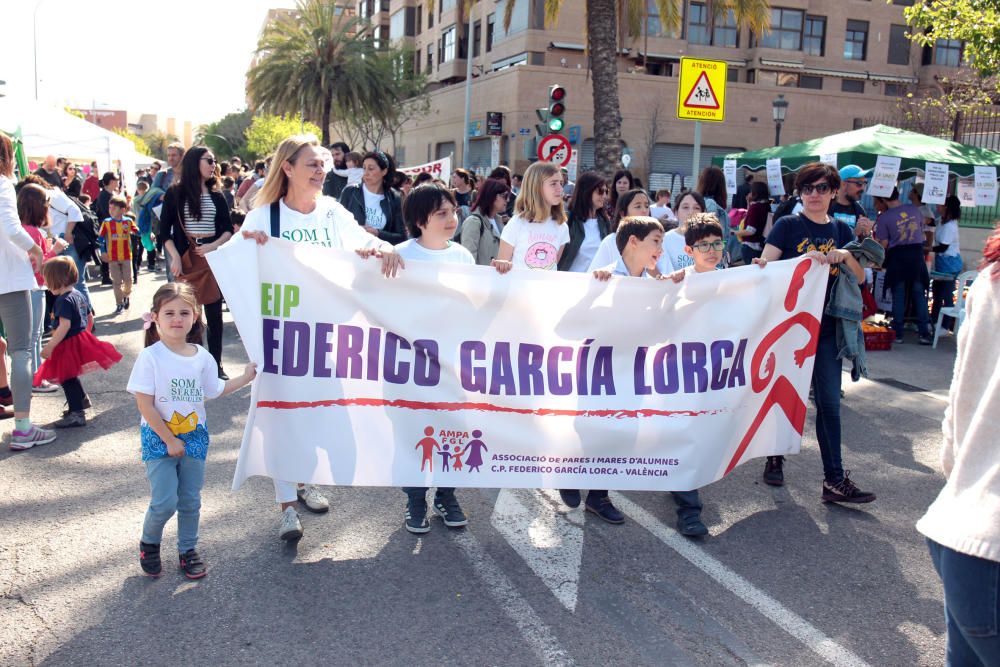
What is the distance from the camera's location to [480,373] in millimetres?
4391

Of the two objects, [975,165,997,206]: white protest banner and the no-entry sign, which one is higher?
the no-entry sign

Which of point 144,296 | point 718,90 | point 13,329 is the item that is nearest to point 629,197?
point 13,329

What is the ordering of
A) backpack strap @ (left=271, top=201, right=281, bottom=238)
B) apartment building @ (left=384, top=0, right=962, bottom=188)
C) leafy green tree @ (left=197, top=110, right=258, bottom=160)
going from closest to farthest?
backpack strap @ (left=271, top=201, right=281, bottom=238), apartment building @ (left=384, top=0, right=962, bottom=188), leafy green tree @ (left=197, top=110, right=258, bottom=160)

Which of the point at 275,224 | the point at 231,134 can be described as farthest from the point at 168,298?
the point at 231,134

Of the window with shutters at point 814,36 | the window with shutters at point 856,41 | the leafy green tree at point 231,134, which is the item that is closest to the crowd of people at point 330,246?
the window with shutters at point 814,36

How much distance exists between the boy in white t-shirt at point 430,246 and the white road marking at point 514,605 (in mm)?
151

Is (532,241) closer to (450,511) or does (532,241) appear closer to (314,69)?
(450,511)

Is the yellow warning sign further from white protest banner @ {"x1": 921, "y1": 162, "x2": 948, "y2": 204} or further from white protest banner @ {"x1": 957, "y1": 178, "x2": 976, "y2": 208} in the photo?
white protest banner @ {"x1": 957, "y1": 178, "x2": 976, "y2": 208}

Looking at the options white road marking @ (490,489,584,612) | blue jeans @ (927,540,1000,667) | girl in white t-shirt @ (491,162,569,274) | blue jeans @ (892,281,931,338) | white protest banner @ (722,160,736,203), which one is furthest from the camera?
white protest banner @ (722,160,736,203)

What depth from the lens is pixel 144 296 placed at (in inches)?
507

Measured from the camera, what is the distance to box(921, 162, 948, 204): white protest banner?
1156 centimetres

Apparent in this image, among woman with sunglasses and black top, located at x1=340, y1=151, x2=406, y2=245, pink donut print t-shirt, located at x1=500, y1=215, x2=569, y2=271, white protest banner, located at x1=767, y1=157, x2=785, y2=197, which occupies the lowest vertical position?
pink donut print t-shirt, located at x1=500, y1=215, x2=569, y2=271

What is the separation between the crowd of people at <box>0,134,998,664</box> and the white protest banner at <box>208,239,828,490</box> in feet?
0.52

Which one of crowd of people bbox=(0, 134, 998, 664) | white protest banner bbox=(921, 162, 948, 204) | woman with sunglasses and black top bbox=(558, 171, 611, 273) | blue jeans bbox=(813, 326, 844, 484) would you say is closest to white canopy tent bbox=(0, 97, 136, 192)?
crowd of people bbox=(0, 134, 998, 664)
